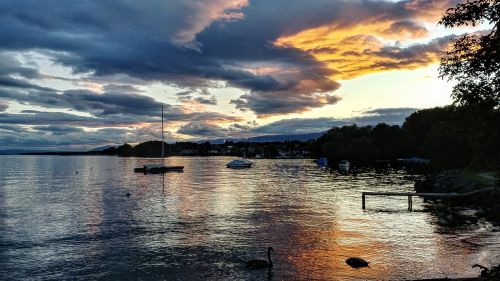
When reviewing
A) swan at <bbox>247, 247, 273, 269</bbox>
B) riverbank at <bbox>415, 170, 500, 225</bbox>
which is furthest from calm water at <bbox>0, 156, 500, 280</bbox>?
riverbank at <bbox>415, 170, 500, 225</bbox>

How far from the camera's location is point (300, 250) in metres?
34.2

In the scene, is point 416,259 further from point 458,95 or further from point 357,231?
point 458,95

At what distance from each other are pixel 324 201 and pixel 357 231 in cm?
2497

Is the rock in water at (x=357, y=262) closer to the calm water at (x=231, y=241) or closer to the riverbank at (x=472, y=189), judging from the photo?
the calm water at (x=231, y=241)

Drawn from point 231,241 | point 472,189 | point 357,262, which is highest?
point 472,189

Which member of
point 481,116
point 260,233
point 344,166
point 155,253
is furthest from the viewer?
point 344,166

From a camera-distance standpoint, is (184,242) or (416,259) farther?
(184,242)

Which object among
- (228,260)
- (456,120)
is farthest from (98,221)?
(456,120)

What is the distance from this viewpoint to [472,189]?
6700cm

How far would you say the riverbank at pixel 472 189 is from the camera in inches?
2099

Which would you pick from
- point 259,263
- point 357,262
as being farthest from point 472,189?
point 259,263

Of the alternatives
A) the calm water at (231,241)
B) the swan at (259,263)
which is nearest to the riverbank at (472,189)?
the calm water at (231,241)

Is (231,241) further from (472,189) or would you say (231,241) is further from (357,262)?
(472,189)

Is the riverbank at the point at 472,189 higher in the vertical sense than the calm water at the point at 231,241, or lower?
higher
